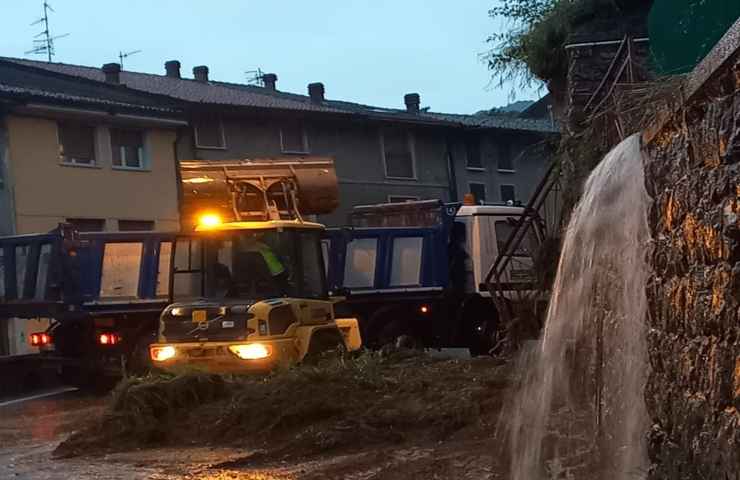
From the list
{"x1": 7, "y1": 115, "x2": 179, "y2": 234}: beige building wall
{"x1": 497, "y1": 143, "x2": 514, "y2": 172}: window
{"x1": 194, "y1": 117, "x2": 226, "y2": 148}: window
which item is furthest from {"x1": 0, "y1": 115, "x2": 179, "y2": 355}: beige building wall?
{"x1": 497, "y1": 143, "x2": 514, "y2": 172}: window

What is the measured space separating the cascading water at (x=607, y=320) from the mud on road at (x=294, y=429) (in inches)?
56.7

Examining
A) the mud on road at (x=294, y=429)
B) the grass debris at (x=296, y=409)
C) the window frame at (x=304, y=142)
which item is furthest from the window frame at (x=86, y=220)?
the grass debris at (x=296, y=409)

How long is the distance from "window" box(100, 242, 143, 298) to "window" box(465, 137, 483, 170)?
2594 centimetres

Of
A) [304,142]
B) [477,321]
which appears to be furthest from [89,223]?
[477,321]

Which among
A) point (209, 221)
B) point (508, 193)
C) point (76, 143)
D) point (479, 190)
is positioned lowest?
point (209, 221)

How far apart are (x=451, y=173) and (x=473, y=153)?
1.80m

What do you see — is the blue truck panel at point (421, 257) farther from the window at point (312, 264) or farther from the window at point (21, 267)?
the window at point (21, 267)

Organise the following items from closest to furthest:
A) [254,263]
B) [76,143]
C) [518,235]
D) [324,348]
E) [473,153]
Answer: [518,235]
[324,348]
[254,263]
[76,143]
[473,153]

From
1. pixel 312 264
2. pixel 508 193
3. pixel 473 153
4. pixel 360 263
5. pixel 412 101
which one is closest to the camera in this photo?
pixel 312 264

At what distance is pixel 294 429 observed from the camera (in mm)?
10617

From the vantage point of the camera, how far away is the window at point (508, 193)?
43.3 meters

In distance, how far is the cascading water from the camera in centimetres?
587

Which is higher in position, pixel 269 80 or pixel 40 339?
pixel 269 80

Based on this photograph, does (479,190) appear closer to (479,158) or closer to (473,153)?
(479,158)
